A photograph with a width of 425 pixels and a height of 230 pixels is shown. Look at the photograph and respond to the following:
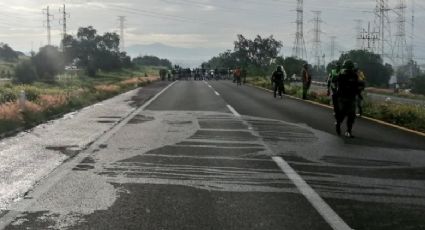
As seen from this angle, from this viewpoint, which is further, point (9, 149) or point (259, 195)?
point (9, 149)

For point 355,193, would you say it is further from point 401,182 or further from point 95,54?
point 95,54

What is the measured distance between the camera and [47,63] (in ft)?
286

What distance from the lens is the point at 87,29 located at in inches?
4801

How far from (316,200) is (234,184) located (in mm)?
1301

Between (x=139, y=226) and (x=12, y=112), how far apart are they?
1185cm

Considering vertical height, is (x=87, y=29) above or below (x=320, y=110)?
above

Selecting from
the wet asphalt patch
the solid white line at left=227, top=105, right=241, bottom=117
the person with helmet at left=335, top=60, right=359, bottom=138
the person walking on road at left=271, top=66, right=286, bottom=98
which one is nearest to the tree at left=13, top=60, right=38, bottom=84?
the person walking on road at left=271, top=66, right=286, bottom=98

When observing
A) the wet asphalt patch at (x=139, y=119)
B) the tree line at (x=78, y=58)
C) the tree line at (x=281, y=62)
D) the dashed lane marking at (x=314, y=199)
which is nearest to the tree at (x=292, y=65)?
the tree line at (x=281, y=62)

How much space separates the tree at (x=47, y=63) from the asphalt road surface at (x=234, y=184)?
74.7 meters

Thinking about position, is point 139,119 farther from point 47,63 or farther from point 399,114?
point 47,63

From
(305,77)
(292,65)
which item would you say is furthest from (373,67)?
(305,77)

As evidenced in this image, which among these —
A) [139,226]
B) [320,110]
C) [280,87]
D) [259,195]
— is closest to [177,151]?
[259,195]

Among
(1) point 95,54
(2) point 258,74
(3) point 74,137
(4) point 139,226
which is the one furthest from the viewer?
(1) point 95,54

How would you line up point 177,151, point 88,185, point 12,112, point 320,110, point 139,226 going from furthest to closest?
1. point 320,110
2. point 12,112
3. point 177,151
4. point 88,185
5. point 139,226
